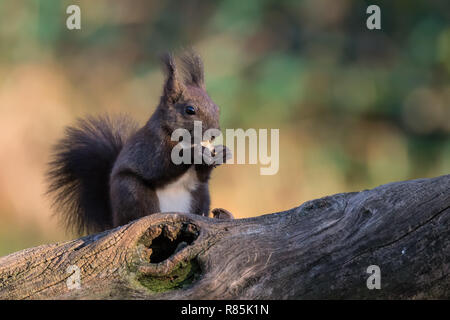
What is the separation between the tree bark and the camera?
129 centimetres

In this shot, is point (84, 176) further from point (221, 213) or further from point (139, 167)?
point (221, 213)

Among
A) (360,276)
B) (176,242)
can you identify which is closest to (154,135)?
(176,242)

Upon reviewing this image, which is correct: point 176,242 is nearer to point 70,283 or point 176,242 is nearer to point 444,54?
point 70,283

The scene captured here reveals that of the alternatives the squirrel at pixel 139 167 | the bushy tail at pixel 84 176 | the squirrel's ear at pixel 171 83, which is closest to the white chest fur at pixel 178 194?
the squirrel at pixel 139 167

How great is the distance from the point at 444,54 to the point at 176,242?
314 centimetres

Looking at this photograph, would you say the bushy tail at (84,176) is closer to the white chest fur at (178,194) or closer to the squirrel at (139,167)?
the squirrel at (139,167)

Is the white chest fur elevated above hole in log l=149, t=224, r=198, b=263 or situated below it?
above

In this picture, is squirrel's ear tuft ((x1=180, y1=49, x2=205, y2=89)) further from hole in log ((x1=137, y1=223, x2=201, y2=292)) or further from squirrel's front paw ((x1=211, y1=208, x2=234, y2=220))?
hole in log ((x1=137, y1=223, x2=201, y2=292))

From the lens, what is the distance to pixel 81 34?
439 centimetres

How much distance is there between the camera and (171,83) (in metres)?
1.95

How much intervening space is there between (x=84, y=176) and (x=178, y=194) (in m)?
0.45

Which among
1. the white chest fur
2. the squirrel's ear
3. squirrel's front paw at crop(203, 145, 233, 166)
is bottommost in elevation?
the white chest fur

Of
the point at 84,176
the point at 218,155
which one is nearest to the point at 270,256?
the point at 218,155

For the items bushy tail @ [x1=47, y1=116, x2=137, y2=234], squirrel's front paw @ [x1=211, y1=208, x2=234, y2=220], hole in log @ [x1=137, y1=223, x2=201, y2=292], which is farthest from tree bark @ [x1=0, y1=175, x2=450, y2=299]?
bushy tail @ [x1=47, y1=116, x2=137, y2=234]
